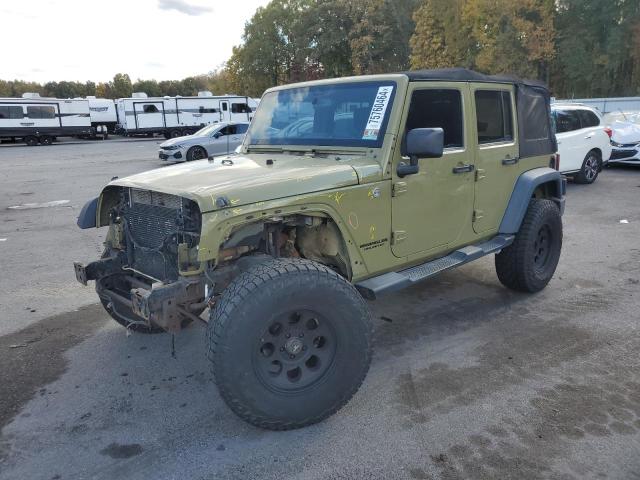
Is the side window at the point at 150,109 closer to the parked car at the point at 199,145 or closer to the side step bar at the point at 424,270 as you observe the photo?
the parked car at the point at 199,145

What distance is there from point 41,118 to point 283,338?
113 ft

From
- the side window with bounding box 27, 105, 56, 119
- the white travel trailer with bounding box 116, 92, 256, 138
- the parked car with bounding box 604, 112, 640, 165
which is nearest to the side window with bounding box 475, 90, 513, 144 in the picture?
the parked car with bounding box 604, 112, 640, 165

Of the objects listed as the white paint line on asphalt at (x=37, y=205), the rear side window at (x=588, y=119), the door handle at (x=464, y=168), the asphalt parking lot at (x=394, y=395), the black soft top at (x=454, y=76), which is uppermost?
the black soft top at (x=454, y=76)

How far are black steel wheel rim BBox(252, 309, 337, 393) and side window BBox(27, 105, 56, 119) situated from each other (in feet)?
113

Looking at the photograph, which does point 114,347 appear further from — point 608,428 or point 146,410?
point 608,428

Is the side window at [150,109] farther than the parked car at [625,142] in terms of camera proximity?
Yes

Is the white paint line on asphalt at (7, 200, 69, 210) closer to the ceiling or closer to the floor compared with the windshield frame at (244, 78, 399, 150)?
closer to the floor

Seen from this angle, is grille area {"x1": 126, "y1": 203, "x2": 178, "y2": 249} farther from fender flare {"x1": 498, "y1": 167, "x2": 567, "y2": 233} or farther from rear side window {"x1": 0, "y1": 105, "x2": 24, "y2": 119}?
rear side window {"x1": 0, "y1": 105, "x2": 24, "y2": 119}

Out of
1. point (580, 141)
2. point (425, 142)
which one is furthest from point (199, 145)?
point (425, 142)

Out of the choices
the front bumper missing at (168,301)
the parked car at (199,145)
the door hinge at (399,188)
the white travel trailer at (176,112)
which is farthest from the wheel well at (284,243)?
the white travel trailer at (176,112)

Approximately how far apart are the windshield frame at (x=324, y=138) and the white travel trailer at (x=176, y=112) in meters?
32.1

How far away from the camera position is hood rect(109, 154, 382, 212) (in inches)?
119

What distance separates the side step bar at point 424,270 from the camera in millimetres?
3576

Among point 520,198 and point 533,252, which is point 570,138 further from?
point 520,198
